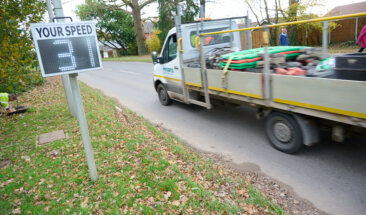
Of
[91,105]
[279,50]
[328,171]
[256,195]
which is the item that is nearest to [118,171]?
[256,195]

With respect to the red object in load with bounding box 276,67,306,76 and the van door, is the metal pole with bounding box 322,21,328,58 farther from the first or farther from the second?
the van door

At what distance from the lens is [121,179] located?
3883 millimetres

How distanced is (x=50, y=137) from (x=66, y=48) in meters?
3.51

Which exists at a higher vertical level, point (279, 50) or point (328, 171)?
point (279, 50)

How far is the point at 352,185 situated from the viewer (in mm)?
3594

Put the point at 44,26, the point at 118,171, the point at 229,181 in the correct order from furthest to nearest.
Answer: the point at 118,171 → the point at 229,181 → the point at 44,26

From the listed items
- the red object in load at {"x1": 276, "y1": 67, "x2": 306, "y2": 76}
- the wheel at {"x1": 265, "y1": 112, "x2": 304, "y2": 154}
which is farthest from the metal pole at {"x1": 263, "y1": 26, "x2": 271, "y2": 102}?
the wheel at {"x1": 265, "y1": 112, "x2": 304, "y2": 154}

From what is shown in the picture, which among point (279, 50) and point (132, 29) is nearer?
point (279, 50)

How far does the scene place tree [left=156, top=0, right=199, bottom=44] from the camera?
2819 cm

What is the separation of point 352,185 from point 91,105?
744 cm

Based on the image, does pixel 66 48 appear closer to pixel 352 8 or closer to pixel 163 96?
pixel 163 96

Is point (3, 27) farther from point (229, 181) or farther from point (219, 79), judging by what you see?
point (229, 181)

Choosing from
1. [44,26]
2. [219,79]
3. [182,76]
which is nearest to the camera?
[44,26]

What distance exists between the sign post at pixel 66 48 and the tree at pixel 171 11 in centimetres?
2612
